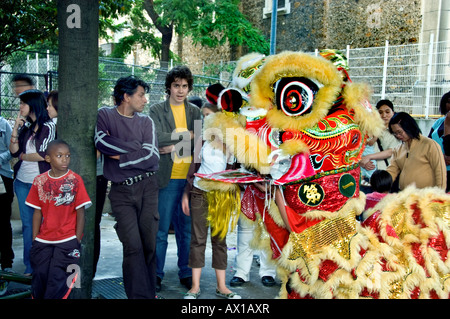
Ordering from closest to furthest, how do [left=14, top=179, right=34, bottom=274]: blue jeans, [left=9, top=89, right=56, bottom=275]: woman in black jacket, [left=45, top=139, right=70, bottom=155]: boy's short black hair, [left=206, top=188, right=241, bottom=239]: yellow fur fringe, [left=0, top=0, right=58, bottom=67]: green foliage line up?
1. [left=206, top=188, right=241, bottom=239]: yellow fur fringe
2. [left=45, top=139, right=70, bottom=155]: boy's short black hair
3. [left=9, top=89, right=56, bottom=275]: woman in black jacket
4. [left=14, top=179, right=34, bottom=274]: blue jeans
5. [left=0, top=0, right=58, bottom=67]: green foliage

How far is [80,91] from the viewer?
10.3 ft

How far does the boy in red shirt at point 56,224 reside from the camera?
10.1 feet

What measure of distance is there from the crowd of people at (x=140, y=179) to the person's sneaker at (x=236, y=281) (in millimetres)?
10

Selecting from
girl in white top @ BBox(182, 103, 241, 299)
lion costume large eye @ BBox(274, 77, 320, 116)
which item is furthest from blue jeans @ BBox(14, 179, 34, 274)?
lion costume large eye @ BBox(274, 77, 320, 116)

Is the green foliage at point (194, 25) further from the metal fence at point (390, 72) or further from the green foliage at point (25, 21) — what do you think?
the green foliage at point (25, 21)

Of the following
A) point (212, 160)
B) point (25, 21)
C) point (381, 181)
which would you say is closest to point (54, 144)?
point (212, 160)

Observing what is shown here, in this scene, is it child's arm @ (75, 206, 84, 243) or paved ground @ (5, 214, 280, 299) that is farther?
paved ground @ (5, 214, 280, 299)

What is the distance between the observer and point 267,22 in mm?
15992

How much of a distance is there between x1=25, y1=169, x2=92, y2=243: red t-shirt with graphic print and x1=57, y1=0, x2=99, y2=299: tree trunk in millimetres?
141

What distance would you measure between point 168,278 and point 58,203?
1676 millimetres

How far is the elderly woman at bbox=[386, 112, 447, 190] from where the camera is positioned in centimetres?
371

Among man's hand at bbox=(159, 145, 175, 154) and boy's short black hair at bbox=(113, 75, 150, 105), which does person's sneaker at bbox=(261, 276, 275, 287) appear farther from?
boy's short black hair at bbox=(113, 75, 150, 105)

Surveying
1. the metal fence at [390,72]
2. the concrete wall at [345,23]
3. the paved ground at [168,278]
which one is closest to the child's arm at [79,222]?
the paved ground at [168,278]
